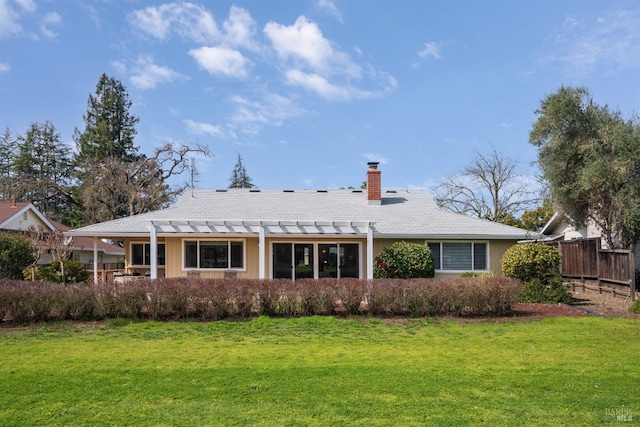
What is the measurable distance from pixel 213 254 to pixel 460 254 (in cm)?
967

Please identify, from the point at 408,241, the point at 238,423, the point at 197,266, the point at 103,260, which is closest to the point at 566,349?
the point at 238,423

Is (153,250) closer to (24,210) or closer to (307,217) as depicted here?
(307,217)

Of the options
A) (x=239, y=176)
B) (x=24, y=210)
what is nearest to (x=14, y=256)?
(x=24, y=210)

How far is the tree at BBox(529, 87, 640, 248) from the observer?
1695cm

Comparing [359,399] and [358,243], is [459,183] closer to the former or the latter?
[358,243]

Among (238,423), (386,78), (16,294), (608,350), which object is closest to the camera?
(238,423)

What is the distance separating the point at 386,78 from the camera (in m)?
19.9

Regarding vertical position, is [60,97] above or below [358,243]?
above

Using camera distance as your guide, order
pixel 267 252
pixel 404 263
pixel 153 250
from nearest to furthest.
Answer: pixel 153 250 → pixel 404 263 → pixel 267 252

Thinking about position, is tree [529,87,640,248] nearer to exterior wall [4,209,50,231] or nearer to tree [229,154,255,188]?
exterior wall [4,209,50,231]

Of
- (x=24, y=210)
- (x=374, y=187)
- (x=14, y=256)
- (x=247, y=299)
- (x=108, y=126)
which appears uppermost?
(x=108, y=126)

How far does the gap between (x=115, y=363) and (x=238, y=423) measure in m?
3.54

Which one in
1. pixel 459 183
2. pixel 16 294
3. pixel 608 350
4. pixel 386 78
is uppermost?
pixel 386 78

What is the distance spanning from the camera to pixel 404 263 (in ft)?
55.0
